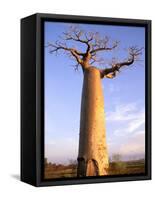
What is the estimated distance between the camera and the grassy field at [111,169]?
706 centimetres

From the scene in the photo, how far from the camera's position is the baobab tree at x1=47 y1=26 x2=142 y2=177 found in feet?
23.6

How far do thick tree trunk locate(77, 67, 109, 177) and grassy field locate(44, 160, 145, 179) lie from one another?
0.28 feet

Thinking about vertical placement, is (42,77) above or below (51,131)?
above

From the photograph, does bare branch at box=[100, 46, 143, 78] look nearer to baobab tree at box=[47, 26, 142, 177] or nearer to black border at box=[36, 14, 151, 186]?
baobab tree at box=[47, 26, 142, 177]

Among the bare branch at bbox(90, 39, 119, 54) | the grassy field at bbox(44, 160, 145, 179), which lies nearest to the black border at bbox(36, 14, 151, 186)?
the grassy field at bbox(44, 160, 145, 179)

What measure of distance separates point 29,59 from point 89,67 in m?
0.57

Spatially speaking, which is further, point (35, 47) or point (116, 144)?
point (116, 144)

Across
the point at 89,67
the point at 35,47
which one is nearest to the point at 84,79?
the point at 89,67

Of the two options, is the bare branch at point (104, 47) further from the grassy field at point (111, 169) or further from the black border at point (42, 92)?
the grassy field at point (111, 169)

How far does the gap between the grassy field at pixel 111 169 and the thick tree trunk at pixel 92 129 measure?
86 mm

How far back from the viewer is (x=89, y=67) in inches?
285

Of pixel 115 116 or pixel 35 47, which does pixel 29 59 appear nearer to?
pixel 35 47

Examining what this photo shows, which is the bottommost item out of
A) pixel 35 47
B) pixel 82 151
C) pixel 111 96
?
pixel 82 151

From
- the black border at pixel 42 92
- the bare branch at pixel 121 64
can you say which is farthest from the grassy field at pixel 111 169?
the bare branch at pixel 121 64
